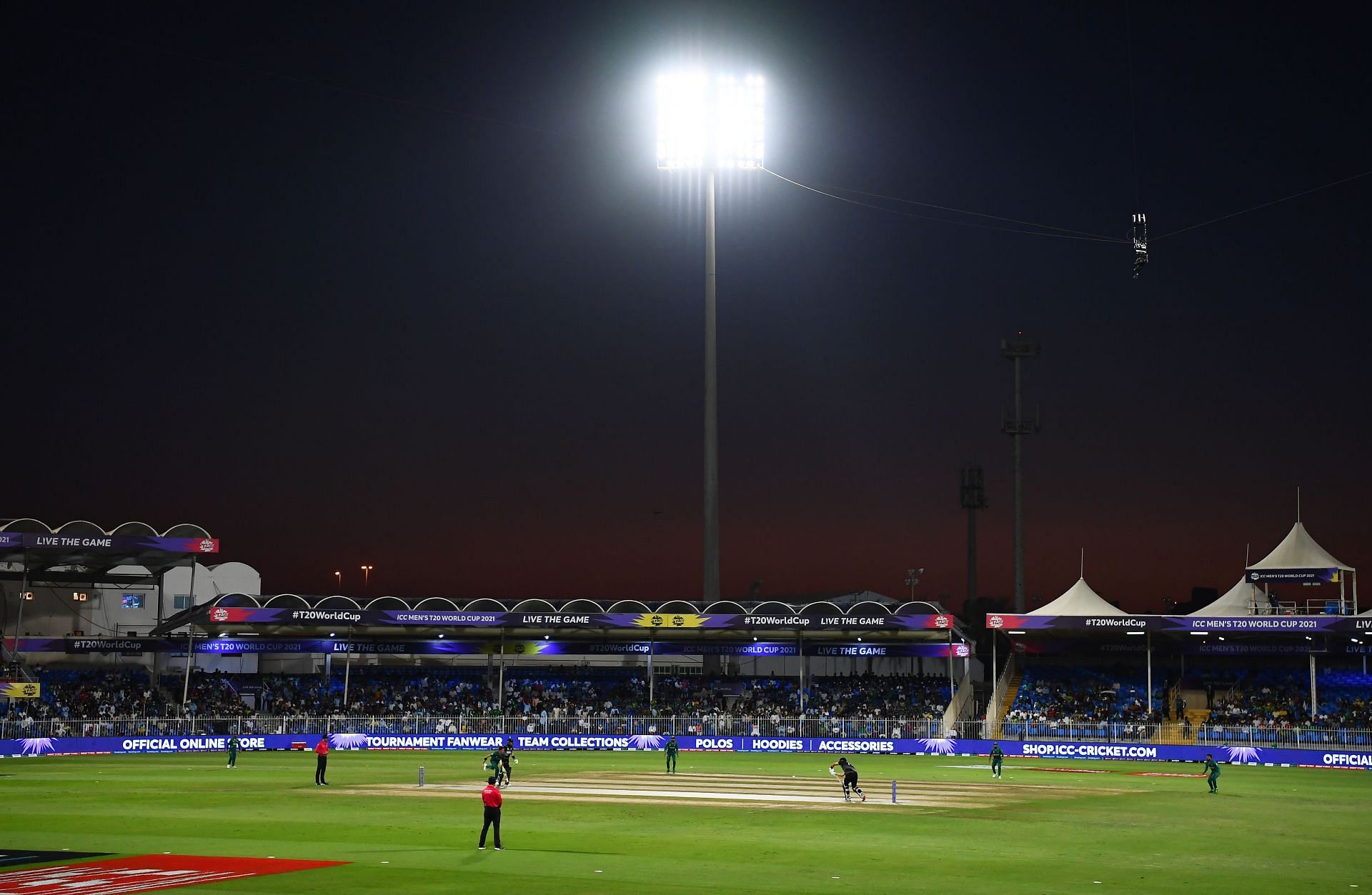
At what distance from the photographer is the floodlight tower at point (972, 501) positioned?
4409 inches

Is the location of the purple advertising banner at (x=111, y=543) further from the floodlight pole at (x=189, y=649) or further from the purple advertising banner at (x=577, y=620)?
the purple advertising banner at (x=577, y=620)

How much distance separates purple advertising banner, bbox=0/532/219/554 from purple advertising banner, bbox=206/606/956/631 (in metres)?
3.47

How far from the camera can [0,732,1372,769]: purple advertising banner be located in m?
57.3

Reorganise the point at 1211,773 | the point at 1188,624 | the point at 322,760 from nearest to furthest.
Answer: the point at 1211,773
the point at 322,760
the point at 1188,624

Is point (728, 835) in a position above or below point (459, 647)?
below

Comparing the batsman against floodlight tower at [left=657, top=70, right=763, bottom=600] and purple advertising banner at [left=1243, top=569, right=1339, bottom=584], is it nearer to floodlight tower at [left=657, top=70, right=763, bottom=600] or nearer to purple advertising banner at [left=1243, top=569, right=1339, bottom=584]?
floodlight tower at [left=657, top=70, right=763, bottom=600]

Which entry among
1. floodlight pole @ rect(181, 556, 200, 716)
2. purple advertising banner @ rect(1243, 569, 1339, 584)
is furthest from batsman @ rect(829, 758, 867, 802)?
purple advertising banner @ rect(1243, 569, 1339, 584)

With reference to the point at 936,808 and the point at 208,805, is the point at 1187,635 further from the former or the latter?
the point at 208,805

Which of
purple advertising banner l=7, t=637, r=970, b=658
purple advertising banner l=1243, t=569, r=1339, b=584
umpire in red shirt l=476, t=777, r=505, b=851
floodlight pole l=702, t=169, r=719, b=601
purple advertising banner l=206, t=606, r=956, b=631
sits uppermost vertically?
floodlight pole l=702, t=169, r=719, b=601

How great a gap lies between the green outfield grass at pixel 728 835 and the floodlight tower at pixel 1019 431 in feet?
147

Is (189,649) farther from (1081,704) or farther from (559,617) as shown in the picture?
(1081,704)

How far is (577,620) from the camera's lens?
72.1 metres

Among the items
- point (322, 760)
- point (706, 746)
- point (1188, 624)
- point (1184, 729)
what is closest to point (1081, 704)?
point (1188, 624)

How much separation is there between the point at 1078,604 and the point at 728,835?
45311 mm
